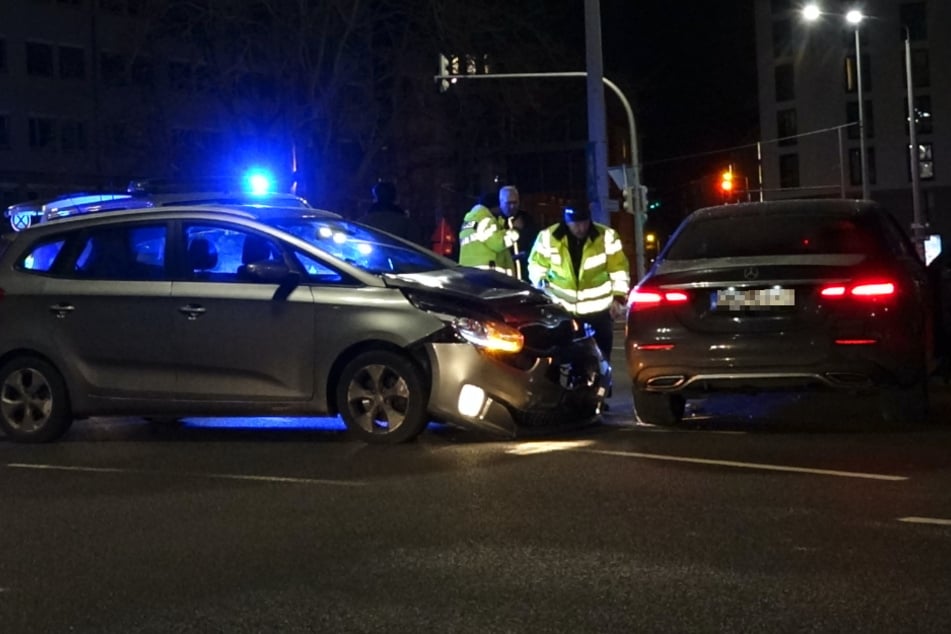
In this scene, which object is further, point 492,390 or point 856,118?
point 856,118

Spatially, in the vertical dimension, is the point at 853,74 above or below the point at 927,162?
above

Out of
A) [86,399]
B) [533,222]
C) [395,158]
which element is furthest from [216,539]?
[395,158]

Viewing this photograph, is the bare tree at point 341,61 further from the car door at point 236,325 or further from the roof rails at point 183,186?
the car door at point 236,325

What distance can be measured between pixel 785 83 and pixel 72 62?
45.4 meters

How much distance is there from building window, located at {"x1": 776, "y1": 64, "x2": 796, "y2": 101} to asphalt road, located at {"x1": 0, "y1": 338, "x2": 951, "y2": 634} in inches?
3140

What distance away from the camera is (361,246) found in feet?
33.5

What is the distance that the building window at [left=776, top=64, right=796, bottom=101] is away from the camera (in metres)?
87.1

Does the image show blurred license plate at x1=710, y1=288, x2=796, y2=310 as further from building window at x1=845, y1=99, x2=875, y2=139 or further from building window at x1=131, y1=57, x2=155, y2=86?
building window at x1=845, y1=99, x2=875, y2=139

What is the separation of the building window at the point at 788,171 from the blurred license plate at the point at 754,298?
79652mm

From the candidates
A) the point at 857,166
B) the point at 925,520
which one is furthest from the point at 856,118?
the point at 925,520

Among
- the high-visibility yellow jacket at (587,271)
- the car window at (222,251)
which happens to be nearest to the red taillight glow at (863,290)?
the high-visibility yellow jacket at (587,271)

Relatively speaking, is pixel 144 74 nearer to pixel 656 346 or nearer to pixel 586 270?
pixel 586 270

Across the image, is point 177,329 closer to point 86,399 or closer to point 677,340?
point 86,399

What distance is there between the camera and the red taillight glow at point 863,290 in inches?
363
